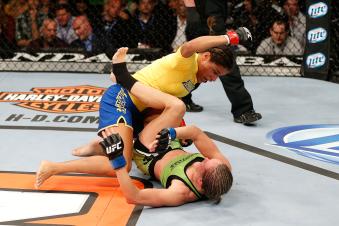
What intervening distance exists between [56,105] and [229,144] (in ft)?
4.31

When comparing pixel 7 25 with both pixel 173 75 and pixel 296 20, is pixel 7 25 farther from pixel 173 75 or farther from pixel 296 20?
pixel 173 75

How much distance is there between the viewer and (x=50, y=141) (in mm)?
3051

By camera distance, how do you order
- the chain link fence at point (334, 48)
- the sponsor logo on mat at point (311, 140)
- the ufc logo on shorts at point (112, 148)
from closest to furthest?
the ufc logo on shorts at point (112, 148) → the sponsor logo on mat at point (311, 140) → the chain link fence at point (334, 48)

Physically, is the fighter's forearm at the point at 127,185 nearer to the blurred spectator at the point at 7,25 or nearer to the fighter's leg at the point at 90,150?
the fighter's leg at the point at 90,150

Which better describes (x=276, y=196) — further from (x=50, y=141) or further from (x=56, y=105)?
(x=56, y=105)

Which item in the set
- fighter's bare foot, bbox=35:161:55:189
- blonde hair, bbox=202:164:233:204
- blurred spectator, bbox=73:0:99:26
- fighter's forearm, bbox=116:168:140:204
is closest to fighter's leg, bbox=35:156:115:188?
fighter's bare foot, bbox=35:161:55:189

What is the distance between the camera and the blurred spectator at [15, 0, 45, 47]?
5.09 m

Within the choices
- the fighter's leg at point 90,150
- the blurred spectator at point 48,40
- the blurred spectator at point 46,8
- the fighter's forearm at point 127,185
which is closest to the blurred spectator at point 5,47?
the blurred spectator at point 48,40

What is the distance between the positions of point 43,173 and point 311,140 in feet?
5.00

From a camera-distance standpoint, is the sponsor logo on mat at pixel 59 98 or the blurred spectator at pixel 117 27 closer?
the sponsor logo on mat at pixel 59 98

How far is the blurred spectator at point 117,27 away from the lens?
4953mm

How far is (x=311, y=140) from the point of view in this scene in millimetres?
3133

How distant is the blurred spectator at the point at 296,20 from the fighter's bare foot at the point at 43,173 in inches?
115

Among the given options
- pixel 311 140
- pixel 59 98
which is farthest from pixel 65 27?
pixel 311 140
